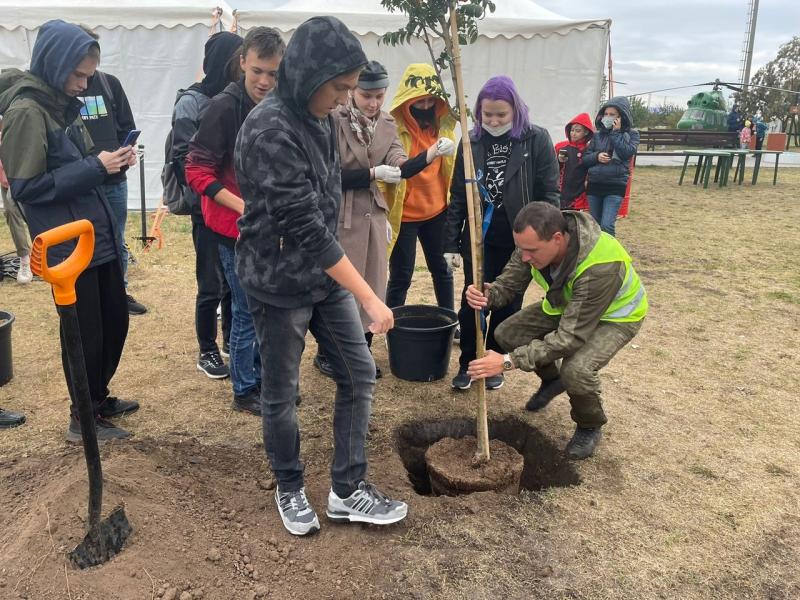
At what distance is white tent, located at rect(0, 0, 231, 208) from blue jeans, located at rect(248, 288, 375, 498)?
678 centimetres

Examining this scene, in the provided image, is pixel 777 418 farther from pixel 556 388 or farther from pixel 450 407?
pixel 450 407

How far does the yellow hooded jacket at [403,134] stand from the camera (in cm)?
390

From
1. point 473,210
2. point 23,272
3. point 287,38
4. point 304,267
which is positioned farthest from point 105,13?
point 304,267

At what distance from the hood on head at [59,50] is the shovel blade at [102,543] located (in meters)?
1.81

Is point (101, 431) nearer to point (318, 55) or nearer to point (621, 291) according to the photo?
point (318, 55)

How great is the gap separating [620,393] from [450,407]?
110 cm

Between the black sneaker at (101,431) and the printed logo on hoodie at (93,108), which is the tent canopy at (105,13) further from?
the black sneaker at (101,431)

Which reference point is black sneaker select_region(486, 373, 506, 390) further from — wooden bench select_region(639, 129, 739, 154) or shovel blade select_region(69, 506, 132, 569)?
wooden bench select_region(639, 129, 739, 154)

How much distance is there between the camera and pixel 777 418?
3.68 meters

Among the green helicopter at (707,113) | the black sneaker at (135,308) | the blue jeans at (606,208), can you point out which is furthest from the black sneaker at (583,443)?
the green helicopter at (707,113)

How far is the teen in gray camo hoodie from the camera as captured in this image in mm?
2021

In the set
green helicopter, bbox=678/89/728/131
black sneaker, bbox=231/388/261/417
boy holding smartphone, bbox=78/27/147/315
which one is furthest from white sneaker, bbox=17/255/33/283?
green helicopter, bbox=678/89/728/131

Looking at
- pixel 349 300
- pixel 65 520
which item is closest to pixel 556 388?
pixel 349 300

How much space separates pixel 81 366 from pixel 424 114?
2.68 m
